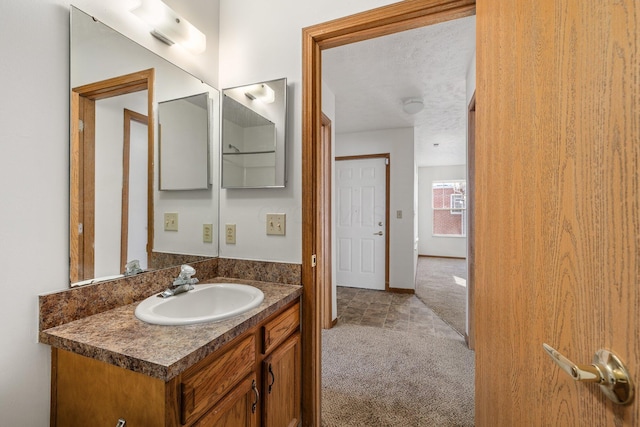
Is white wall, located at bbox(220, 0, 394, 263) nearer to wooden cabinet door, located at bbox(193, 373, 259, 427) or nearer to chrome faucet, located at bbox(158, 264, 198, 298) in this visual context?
chrome faucet, located at bbox(158, 264, 198, 298)

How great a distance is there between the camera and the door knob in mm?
367

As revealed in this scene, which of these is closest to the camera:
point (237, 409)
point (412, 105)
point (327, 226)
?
point (237, 409)

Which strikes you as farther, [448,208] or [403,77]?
[448,208]

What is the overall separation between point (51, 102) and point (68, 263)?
0.53m

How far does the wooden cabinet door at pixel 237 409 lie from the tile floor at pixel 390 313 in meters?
2.13

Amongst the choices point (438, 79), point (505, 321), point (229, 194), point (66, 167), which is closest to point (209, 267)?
point (229, 194)

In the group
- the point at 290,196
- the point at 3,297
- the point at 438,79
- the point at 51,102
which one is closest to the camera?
the point at 3,297

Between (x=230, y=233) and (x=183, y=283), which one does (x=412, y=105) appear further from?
(x=183, y=283)

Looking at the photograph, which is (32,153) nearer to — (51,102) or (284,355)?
(51,102)

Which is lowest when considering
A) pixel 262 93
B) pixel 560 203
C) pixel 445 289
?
pixel 445 289

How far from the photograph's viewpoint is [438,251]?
7.38 metres

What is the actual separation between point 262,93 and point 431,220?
6955mm

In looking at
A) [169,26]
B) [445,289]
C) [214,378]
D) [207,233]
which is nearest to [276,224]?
[207,233]

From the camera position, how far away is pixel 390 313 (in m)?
3.23
